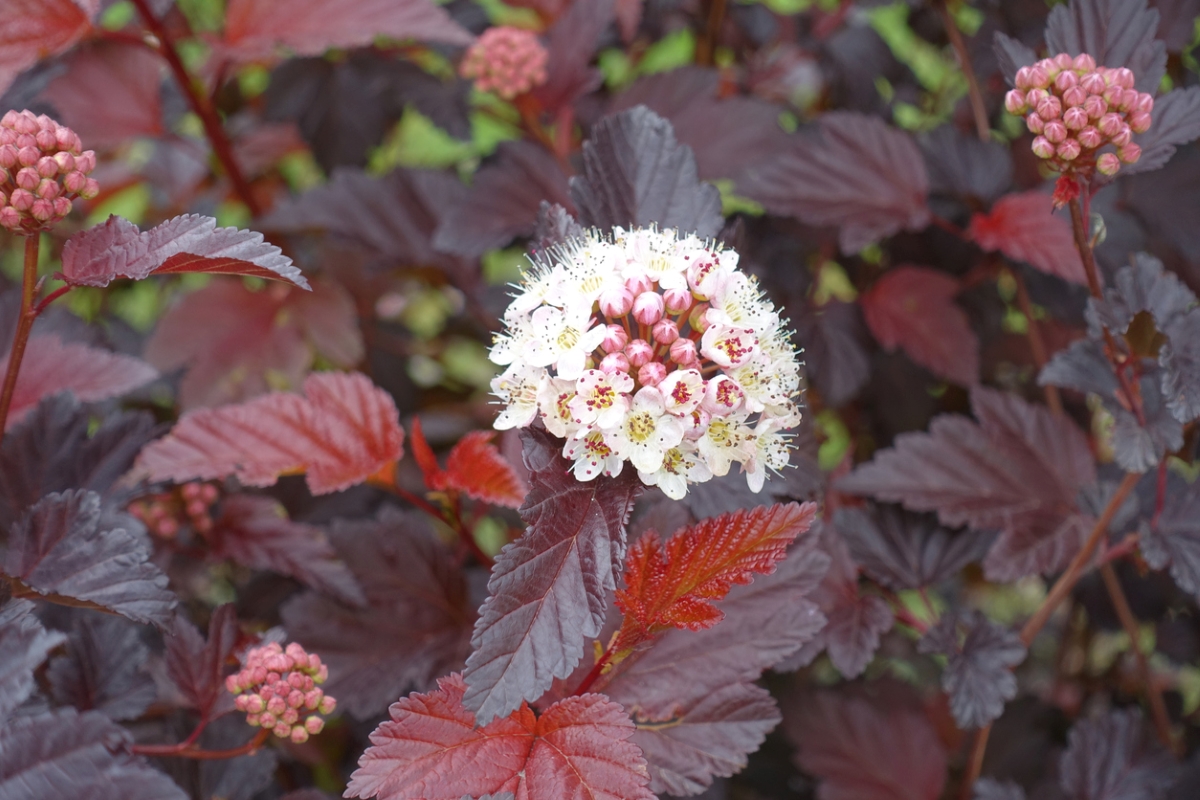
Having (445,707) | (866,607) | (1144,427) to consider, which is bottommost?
(445,707)

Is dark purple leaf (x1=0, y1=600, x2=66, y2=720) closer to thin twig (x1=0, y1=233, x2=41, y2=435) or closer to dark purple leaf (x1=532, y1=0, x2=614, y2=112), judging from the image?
thin twig (x1=0, y1=233, x2=41, y2=435)

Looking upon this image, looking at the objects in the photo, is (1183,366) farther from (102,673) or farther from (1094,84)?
(102,673)

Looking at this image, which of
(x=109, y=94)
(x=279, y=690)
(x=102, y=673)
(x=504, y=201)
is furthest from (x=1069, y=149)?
(x=109, y=94)

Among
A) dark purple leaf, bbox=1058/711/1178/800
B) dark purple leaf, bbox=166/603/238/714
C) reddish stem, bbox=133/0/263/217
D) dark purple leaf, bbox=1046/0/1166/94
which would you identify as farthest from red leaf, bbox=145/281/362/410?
dark purple leaf, bbox=1058/711/1178/800

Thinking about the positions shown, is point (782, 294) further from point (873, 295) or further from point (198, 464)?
point (198, 464)

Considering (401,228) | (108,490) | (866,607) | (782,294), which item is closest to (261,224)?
(401,228)

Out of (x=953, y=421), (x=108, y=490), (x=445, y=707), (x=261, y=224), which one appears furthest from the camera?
(x=261, y=224)

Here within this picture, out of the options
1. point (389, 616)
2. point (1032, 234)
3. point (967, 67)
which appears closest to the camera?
point (389, 616)
